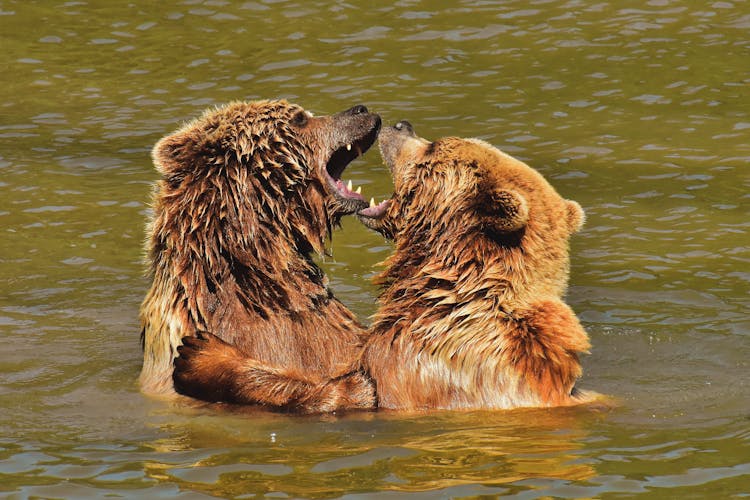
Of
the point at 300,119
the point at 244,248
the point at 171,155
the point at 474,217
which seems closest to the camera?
the point at 474,217

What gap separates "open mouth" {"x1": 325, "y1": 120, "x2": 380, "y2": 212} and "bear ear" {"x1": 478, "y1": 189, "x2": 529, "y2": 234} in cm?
121

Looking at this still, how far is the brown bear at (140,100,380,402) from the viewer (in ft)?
27.4

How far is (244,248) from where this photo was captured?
8.45 metres

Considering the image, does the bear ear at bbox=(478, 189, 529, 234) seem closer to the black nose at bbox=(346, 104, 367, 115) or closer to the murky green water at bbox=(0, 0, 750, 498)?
the murky green water at bbox=(0, 0, 750, 498)

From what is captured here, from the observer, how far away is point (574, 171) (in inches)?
504

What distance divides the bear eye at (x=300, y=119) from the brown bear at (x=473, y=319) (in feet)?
3.73

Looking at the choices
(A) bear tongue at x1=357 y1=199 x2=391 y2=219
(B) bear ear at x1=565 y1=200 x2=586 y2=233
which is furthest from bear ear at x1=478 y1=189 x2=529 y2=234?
(A) bear tongue at x1=357 y1=199 x2=391 y2=219

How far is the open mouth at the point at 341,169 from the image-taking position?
29.4 feet

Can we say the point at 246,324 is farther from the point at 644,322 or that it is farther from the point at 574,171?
the point at 574,171

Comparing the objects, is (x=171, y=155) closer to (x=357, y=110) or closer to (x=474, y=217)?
(x=357, y=110)

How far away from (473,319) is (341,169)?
202 cm

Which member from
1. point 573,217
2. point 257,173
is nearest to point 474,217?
point 573,217

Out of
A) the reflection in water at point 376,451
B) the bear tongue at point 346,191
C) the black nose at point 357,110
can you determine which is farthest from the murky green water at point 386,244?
the black nose at point 357,110

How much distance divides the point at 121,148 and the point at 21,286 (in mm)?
3277
